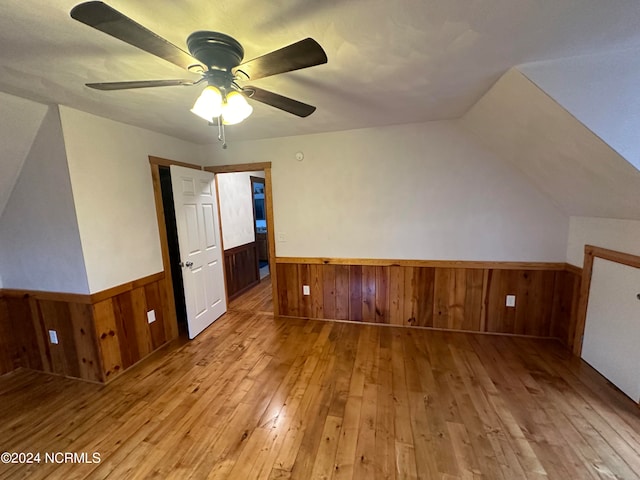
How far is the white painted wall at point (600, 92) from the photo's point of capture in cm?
150

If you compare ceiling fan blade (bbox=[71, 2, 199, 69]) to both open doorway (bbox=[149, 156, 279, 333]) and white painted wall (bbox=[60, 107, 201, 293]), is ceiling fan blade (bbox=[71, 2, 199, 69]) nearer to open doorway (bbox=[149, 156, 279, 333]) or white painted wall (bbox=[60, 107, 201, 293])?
white painted wall (bbox=[60, 107, 201, 293])

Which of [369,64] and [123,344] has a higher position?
[369,64]

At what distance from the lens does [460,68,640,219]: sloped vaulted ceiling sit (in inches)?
66.6

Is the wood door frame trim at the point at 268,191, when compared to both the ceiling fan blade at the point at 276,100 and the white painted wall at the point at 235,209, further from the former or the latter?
the ceiling fan blade at the point at 276,100

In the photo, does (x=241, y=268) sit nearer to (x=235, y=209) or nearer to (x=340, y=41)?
(x=235, y=209)

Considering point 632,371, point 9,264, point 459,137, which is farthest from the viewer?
point 459,137

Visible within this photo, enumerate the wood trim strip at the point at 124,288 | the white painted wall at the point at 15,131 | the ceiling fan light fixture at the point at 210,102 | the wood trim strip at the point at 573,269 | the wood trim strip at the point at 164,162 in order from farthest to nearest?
the wood trim strip at the point at 164,162 < the wood trim strip at the point at 573,269 < the wood trim strip at the point at 124,288 < the white painted wall at the point at 15,131 < the ceiling fan light fixture at the point at 210,102

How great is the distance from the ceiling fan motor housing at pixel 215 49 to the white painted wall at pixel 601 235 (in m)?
2.94

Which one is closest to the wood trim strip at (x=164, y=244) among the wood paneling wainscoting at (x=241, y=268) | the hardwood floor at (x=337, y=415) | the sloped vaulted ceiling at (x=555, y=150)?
the hardwood floor at (x=337, y=415)

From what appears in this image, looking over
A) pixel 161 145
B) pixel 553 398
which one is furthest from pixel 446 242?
pixel 161 145

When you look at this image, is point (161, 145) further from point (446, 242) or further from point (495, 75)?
point (446, 242)

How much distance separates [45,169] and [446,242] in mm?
3741

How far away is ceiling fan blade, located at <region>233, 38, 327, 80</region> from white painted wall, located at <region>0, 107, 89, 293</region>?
188 cm

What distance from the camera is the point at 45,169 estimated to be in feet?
7.02
